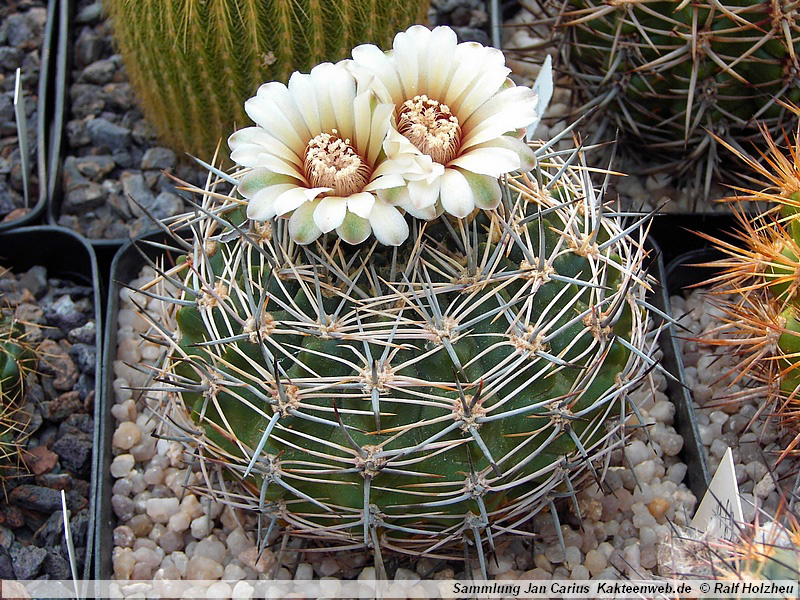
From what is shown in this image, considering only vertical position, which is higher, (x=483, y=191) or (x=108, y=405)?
(x=483, y=191)

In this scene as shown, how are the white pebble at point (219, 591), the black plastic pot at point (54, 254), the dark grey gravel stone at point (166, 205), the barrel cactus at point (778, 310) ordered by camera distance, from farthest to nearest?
the dark grey gravel stone at point (166, 205), the black plastic pot at point (54, 254), the white pebble at point (219, 591), the barrel cactus at point (778, 310)

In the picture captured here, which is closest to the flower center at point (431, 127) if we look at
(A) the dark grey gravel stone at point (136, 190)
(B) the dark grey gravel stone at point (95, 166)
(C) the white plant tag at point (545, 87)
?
(C) the white plant tag at point (545, 87)

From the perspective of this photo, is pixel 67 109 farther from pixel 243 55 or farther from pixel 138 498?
pixel 138 498

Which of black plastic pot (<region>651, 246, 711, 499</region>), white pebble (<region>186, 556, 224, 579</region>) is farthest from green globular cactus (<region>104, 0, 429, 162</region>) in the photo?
white pebble (<region>186, 556, 224, 579</region>)

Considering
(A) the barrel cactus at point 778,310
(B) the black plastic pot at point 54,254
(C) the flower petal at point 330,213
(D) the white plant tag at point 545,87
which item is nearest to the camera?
(C) the flower petal at point 330,213

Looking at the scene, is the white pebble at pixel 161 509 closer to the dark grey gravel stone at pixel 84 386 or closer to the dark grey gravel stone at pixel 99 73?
the dark grey gravel stone at pixel 84 386

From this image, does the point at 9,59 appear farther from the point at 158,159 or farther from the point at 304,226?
the point at 304,226

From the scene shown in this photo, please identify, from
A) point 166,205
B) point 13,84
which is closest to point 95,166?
point 166,205
